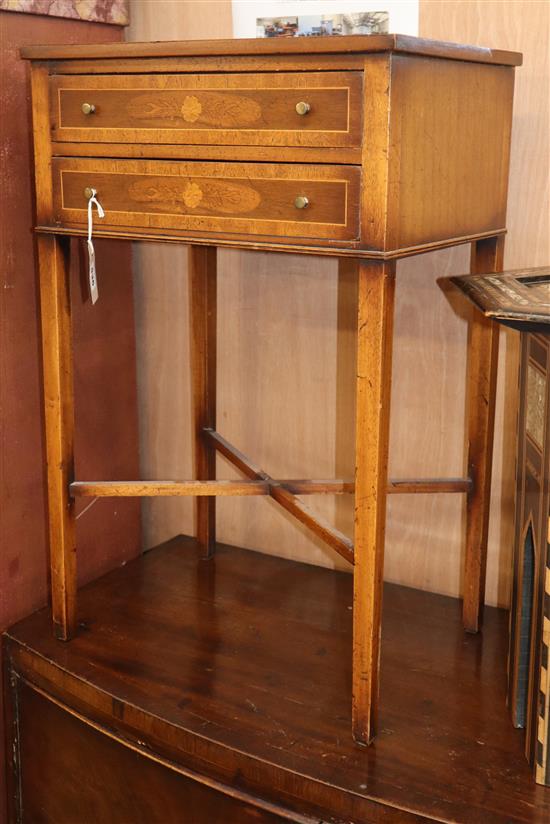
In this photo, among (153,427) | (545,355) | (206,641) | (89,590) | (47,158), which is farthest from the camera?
(153,427)

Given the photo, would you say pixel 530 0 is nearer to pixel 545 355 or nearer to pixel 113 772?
pixel 545 355

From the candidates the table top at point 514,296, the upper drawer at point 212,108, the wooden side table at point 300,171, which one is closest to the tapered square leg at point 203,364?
the wooden side table at point 300,171

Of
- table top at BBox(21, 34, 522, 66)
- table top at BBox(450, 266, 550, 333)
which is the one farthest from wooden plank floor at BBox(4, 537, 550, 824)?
table top at BBox(21, 34, 522, 66)

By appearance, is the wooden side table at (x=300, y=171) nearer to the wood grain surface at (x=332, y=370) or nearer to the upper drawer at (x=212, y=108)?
the upper drawer at (x=212, y=108)

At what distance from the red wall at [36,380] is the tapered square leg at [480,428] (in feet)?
2.53

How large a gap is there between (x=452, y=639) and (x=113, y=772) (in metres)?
0.65

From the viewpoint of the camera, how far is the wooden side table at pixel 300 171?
1.31 metres

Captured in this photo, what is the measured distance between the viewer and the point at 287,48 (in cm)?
131

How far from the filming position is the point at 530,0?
1.67m

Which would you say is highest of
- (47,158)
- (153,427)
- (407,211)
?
(47,158)

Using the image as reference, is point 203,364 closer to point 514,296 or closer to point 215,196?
point 215,196

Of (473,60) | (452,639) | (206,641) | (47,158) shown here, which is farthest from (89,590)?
(473,60)

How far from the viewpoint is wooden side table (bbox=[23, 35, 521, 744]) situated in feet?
4.29

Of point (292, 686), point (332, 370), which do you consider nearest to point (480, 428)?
point (332, 370)
